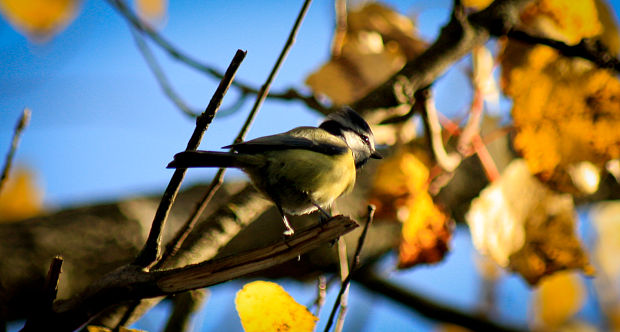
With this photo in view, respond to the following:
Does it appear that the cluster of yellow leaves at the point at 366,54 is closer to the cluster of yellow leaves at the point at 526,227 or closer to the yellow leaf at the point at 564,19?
the yellow leaf at the point at 564,19

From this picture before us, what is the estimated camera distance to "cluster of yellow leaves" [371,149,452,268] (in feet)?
6.04

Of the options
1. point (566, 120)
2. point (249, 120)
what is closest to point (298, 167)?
point (249, 120)

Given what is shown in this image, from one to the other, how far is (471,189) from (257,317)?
264cm

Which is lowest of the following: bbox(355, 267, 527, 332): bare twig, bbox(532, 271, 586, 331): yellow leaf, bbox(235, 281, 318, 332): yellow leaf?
bbox(235, 281, 318, 332): yellow leaf

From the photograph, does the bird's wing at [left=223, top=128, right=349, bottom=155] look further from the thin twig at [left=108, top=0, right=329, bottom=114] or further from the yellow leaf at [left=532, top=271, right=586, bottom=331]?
the yellow leaf at [left=532, top=271, right=586, bottom=331]

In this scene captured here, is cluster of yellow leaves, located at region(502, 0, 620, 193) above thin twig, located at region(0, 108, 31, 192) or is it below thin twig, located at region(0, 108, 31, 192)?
above

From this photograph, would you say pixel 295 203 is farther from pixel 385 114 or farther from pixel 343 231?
pixel 343 231

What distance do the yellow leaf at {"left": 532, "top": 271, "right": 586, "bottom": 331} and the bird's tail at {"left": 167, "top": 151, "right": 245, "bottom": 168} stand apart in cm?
299

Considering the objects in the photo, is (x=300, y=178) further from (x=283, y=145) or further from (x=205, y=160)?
(x=205, y=160)

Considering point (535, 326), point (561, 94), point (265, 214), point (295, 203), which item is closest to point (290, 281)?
point (265, 214)

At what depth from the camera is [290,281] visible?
3082 mm

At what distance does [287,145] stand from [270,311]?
0.72 m

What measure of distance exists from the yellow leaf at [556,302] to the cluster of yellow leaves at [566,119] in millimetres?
2191

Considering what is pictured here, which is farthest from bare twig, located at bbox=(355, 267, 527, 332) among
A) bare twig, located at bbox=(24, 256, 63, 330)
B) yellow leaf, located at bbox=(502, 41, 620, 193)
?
bare twig, located at bbox=(24, 256, 63, 330)
